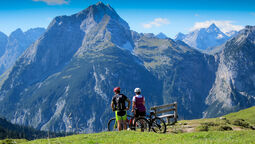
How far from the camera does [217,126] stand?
34.1 meters

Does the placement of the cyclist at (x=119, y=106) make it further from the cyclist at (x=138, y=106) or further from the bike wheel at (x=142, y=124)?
the bike wheel at (x=142, y=124)

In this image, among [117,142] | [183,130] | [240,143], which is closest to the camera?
[240,143]

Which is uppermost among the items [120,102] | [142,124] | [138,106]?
[120,102]

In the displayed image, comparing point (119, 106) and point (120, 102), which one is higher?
point (120, 102)

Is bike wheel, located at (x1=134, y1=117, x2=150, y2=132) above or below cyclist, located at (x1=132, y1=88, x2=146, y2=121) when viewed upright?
below

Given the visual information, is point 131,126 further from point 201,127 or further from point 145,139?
point 201,127

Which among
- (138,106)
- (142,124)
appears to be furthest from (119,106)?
(142,124)

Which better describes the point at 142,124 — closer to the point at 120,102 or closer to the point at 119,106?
the point at 119,106

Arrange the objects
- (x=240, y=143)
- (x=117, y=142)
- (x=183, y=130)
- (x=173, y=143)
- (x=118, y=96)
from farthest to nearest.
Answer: (x=183, y=130) → (x=118, y=96) → (x=117, y=142) → (x=173, y=143) → (x=240, y=143)

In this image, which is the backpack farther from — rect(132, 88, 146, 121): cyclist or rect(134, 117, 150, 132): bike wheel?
rect(134, 117, 150, 132): bike wheel

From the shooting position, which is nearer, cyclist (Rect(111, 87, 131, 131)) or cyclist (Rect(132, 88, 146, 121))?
cyclist (Rect(111, 87, 131, 131))

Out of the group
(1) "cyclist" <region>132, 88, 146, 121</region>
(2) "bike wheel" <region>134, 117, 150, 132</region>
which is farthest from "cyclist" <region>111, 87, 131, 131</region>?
(2) "bike wheel" <region>134, 117, 150, 132</region>

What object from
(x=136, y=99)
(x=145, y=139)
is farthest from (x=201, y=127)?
(x=145, y=139)

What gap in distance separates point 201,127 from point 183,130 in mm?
2390
